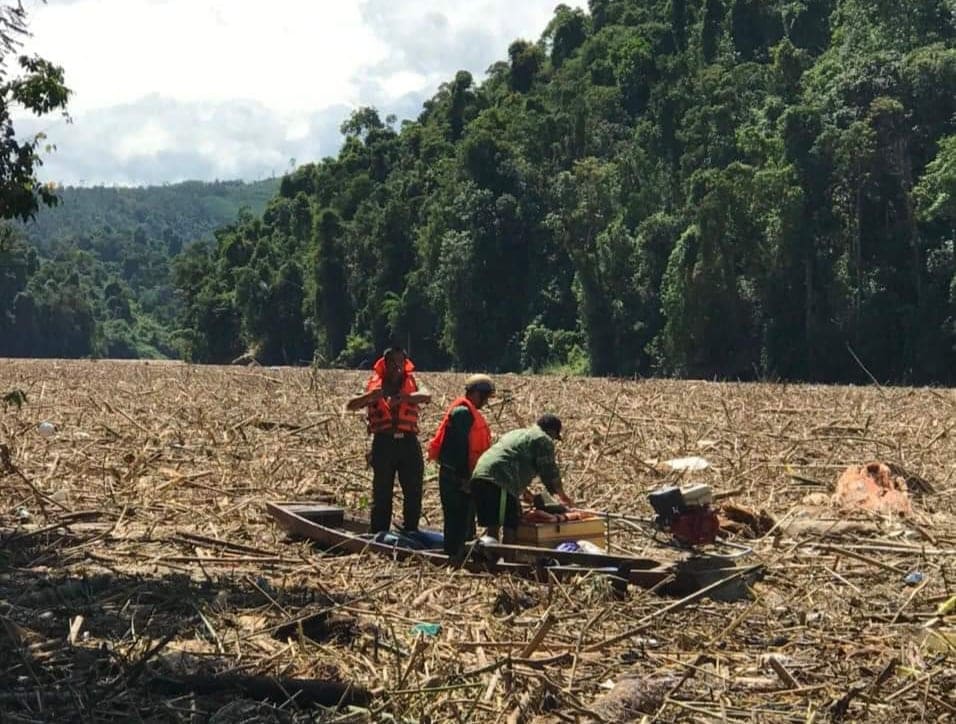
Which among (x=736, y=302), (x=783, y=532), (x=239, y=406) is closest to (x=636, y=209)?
(x=736, y=302)

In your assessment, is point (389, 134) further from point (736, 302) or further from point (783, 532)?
point (783, 532)

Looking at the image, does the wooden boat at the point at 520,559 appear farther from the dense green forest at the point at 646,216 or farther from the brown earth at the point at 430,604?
the dense green forest at the point at 646,216

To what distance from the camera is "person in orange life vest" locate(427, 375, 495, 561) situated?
9.56m

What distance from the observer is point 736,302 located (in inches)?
2034

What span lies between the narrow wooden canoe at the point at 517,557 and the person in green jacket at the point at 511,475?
285 millimetres

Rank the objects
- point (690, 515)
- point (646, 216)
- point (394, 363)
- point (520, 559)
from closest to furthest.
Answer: point (520, 559) → point (690, 515) → point (394, 363) → point (646, 216)

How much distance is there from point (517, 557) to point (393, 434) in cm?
183

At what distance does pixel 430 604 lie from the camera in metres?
Result: 8.40

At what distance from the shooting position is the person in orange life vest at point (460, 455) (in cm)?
956

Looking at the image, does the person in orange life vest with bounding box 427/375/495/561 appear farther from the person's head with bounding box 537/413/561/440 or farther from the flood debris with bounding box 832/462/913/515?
the flood debris with bounding box 832/462/913/515

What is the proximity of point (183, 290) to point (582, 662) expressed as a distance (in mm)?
95002

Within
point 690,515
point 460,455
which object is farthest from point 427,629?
point 690,515

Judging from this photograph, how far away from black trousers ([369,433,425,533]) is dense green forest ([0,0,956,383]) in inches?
919

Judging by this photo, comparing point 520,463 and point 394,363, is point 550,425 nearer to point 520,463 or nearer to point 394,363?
point 520,463
